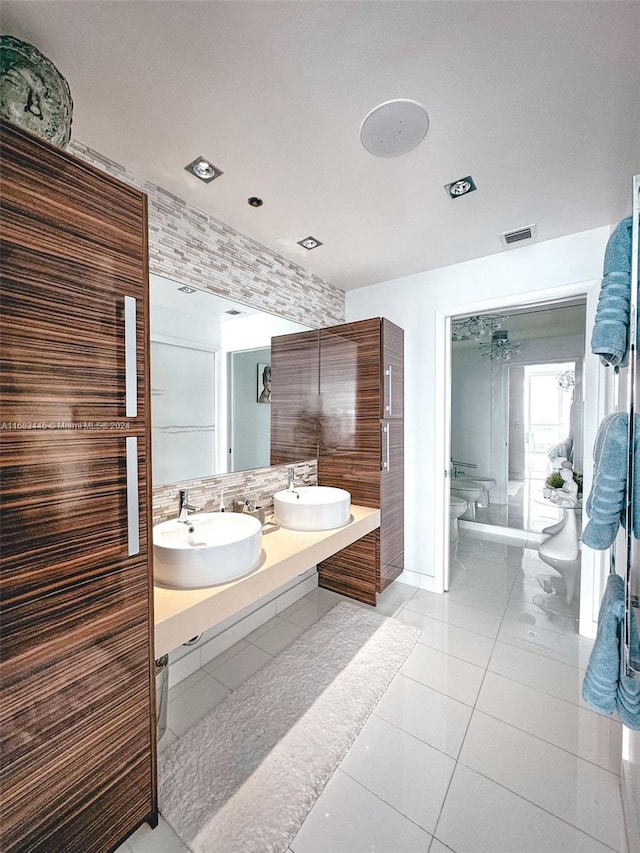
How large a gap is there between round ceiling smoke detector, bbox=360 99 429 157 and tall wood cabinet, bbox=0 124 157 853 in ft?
2.92

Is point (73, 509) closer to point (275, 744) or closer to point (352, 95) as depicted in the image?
point (275, 744)

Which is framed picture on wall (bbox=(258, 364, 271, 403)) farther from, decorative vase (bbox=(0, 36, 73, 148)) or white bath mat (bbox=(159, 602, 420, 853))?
white bath mat (bbox=(159, 602, 420, 853))

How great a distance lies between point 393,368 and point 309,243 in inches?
41.0

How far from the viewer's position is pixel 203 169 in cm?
157

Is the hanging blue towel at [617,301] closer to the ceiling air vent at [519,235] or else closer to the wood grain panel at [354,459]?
the ceiling air vent at [519,235]

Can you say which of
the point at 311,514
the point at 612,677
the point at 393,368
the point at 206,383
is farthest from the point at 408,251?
the point at 612,677

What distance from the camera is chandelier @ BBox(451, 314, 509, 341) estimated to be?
3691mm

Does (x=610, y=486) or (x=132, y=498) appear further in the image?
(x=132, y=498)

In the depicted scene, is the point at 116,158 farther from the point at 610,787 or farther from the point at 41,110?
the point at 610,787

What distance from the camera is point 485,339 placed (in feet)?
13.9

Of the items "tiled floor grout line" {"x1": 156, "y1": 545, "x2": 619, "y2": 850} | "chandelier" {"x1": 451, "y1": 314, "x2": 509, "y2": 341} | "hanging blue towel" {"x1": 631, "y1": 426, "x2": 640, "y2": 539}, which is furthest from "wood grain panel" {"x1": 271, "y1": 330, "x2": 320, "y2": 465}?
"hanging blue towel" {"x1": 631, "y1": 426, "x2": 640, "y2": 539}

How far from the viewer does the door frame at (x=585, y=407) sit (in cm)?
211

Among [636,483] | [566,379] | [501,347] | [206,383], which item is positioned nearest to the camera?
[636,483]

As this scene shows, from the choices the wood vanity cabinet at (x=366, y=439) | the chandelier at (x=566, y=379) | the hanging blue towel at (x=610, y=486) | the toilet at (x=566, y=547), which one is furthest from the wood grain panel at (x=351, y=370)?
the chandelier at (x=566, y=379)
